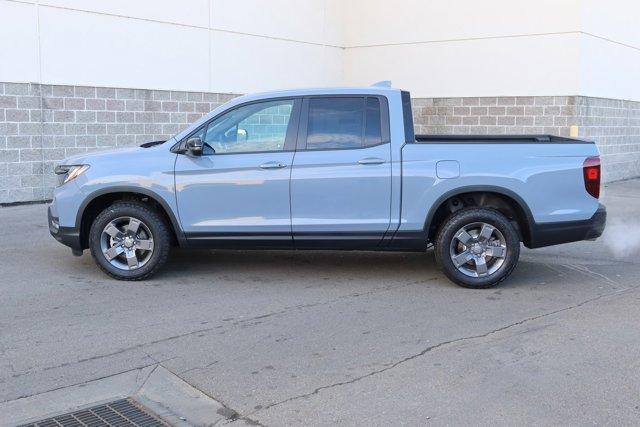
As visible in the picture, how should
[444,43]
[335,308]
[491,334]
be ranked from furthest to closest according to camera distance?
[444,43], [335,308], [491,334]

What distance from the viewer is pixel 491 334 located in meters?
5.72

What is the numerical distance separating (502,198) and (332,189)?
1687 mm

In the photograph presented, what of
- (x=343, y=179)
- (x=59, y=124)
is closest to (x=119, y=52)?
(x=59, y=124)

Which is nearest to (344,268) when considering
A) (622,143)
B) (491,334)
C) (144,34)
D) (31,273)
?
(491,334)

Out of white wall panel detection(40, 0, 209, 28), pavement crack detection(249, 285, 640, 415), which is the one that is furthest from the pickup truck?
white wall panel detection(40, 0, 209, 28)

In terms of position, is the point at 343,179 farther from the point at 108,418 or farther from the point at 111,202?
the point at 108,418

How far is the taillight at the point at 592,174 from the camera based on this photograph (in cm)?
689

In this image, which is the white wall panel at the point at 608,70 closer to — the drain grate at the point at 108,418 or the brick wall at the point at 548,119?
the brick wall at the point at 548,119

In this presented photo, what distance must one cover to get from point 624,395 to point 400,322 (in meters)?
1.96

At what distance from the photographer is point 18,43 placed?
38.3 ft

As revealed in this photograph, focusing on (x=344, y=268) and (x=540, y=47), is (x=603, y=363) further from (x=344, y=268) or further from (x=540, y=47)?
(x=540, y=47)

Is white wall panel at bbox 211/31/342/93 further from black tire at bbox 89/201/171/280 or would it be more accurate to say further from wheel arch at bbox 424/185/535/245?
wheel arch at bbox 424/185/535/245

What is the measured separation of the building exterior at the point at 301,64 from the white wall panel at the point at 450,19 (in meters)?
0.03

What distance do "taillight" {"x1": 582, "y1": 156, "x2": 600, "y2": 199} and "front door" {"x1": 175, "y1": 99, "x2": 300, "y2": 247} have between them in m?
2.84
